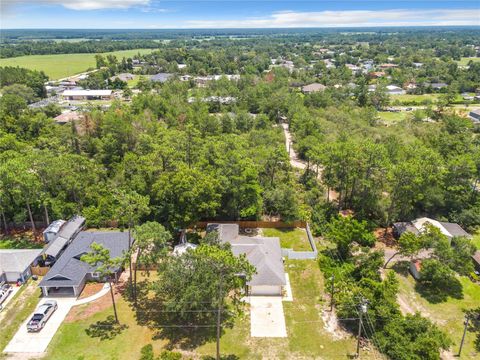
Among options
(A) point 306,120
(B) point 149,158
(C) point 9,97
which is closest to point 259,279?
(B) point 149,158

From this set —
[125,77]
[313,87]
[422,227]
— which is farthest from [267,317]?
[125,77]

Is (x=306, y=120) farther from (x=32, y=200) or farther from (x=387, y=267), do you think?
(x=32, y=200)

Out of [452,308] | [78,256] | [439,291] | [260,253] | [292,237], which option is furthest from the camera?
[292,237]

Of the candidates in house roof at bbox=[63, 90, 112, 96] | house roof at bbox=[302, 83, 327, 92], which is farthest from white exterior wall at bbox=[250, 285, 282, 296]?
house roof at bbox=[63, 90, 112, 96]

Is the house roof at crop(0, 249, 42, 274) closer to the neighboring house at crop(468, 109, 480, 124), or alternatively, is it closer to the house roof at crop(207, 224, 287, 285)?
the house roof at crop(207, 224, 287, 285)

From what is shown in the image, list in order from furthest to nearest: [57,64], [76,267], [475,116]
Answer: [57,64] → [475,116] → [76,267]

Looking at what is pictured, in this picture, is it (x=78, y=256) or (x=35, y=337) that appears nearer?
(x=35, y=337)

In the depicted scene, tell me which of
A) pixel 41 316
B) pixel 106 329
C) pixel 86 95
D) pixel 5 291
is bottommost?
pixel 106 329

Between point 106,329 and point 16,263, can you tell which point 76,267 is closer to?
point 16,263
